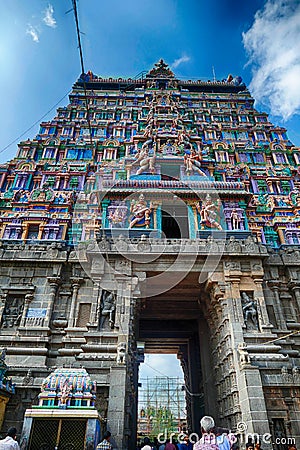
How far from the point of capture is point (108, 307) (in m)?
13.7

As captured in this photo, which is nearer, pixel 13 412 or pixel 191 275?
pixel 13 412

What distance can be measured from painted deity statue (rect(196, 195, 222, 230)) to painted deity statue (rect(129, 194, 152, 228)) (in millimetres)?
3000

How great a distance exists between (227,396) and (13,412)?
7.89m

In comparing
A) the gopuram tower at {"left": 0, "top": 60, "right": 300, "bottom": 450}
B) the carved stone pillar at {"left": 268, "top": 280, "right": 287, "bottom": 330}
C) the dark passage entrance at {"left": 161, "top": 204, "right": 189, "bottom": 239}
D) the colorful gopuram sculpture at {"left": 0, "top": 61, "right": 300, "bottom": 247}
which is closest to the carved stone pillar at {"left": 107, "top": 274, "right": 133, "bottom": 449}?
the gopuram tower at {"left": 0, "top": 60, "right": 300, "bottom": 450}

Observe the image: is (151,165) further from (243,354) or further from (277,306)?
(243,354)

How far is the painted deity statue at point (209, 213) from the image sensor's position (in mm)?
18266

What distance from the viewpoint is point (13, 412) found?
1143 centimetres

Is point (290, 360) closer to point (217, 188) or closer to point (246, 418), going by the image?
point (246, 418)

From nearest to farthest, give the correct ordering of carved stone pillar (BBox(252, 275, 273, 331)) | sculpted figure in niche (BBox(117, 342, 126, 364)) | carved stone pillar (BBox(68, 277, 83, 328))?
1. sculpted figure in niche (BBox(117, 342, 126, 364))
2. carved stone pillar (BBox(252, 275, 273, 331))
3. carved stone pillar (BBox(68, 277, 83, 328))

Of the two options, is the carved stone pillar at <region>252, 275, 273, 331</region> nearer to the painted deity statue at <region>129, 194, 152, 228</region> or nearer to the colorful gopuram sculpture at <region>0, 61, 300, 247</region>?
the colorful gopuram sculpture at <region>0, 61, 300, 247</region>

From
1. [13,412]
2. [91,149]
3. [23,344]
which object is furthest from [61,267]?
[91,149]

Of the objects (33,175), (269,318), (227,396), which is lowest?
(227,396)

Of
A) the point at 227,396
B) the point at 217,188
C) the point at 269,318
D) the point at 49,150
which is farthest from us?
the point at 49,150

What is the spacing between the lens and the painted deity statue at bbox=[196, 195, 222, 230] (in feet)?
59.9
